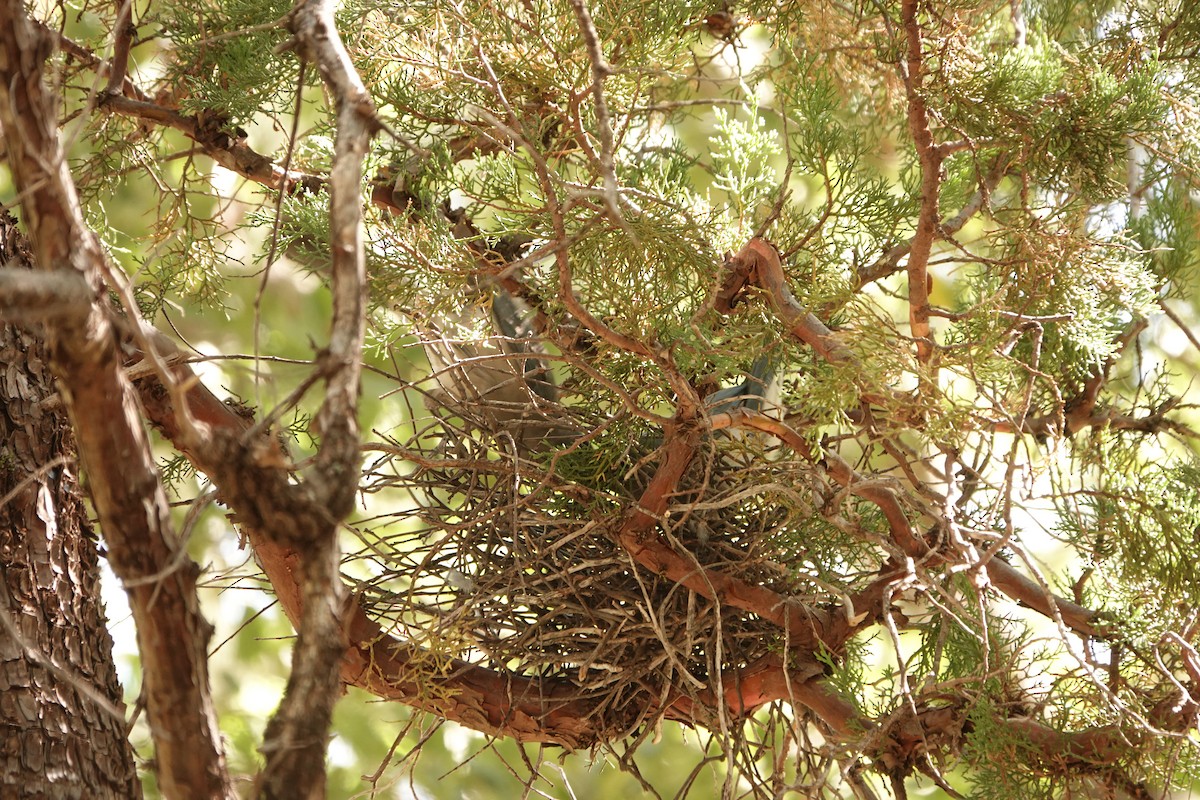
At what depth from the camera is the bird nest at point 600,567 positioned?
114cm

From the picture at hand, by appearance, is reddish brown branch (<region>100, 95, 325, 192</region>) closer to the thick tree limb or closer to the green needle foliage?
the green needle foliage

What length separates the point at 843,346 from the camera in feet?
3.03

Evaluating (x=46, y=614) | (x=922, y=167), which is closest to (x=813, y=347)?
(x=922, y=167)

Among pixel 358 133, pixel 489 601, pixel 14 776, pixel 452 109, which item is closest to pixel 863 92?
pixel 452 109

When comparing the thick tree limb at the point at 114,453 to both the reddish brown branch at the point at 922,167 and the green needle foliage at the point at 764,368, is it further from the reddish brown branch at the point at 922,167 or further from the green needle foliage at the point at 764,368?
the reddish brown branch at the point at 922,167

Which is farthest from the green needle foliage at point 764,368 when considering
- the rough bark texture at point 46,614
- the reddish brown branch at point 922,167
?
the rough bark texture at point 46,614

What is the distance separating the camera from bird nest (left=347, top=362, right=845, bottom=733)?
1141 millimetres

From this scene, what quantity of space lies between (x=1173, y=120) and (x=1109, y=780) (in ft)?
2.11

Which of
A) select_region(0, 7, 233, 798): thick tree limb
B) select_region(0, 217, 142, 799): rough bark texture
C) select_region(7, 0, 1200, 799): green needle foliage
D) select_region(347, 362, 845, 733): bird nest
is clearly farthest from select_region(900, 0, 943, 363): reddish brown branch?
select_region(0, 217, 142, 799): rough bark texture

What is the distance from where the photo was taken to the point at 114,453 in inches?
24.1

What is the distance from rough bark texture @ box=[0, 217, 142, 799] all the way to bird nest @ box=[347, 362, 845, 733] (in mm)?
279

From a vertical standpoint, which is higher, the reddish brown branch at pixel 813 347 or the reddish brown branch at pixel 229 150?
the reddish brown branch at pixel 229 150

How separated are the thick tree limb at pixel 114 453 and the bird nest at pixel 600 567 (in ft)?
1.57

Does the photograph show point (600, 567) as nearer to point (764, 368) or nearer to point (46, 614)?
point (764, 368)
